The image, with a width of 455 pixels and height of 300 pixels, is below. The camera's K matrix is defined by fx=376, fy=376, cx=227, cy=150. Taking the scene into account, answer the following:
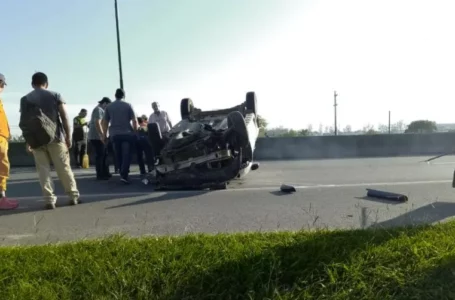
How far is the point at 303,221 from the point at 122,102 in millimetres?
4496

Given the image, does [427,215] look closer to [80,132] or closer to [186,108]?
[186,108]

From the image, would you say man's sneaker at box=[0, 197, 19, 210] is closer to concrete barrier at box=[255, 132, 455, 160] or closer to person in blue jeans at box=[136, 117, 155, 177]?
person in blue jeans at box=[136, 117, 155, 177]

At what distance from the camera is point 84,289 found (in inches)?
86.8

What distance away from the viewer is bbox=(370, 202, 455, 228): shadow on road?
3611mm

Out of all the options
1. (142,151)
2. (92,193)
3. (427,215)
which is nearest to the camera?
(427,215)

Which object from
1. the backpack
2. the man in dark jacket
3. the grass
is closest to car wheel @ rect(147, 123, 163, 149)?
the backpack

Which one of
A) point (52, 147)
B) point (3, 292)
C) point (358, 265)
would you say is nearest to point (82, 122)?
point (52, 147)

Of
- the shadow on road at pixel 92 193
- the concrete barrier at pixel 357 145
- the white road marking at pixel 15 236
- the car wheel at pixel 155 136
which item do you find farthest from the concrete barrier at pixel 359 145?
the white road marking at pixel 15 236

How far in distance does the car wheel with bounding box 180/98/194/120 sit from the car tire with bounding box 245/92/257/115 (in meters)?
1.29

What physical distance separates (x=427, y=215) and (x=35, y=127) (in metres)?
4.65

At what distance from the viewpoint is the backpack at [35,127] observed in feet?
15.3

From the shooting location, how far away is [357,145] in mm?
15367

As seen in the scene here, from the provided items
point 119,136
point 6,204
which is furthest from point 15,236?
point 119,136

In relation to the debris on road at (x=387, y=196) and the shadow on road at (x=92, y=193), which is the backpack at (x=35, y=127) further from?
the debris on road at (x=387, y=196)
